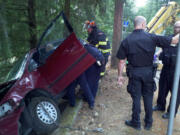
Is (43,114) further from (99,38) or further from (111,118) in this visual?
(99,38)

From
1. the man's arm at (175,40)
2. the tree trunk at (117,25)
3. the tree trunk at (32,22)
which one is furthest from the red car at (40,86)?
the tree trunk at (117,25)

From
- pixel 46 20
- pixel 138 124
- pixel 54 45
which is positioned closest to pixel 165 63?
pixel 138 124

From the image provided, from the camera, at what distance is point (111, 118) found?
3.44 metres

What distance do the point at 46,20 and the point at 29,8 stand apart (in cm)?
57

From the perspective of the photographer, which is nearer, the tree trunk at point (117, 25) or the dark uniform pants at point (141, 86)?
the dark uniform pants at point (141, 86)

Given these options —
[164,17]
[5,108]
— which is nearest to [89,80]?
[5,108]

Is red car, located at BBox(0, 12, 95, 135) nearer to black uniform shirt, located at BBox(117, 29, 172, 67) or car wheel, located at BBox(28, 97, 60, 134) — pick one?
car wheel, located at BBox(28, 97, 60, 134)

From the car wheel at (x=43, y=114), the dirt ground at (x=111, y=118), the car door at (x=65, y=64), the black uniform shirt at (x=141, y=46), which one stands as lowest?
the dirt ground at (x=111, y=118)

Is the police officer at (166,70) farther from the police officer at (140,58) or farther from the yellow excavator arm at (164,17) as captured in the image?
the yellow excavator arm at (164,17)

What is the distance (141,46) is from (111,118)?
65.5 inches

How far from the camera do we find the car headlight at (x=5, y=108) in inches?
92.1

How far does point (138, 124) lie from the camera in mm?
3012

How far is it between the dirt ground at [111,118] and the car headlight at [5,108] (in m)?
1.13

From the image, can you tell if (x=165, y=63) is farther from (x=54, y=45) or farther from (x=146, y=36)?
(x=54, y=45)
